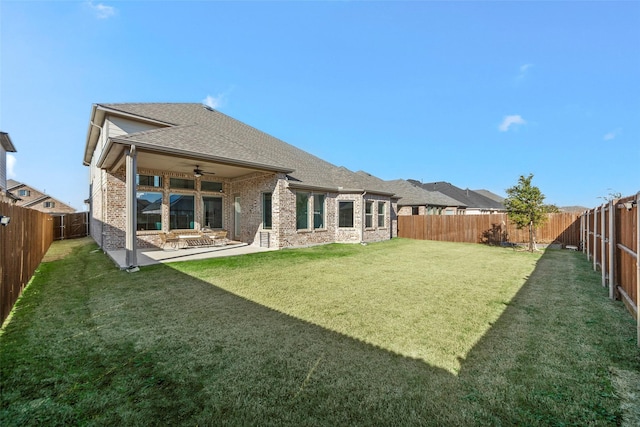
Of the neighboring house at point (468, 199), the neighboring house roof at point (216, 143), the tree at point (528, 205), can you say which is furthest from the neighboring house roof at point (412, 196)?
the tree at point (528, 205)

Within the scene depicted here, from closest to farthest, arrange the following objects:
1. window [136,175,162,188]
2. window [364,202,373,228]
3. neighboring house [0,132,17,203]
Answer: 1. window [136,175,162,188]
2. window [364,202,373,228]
3. neighboring house [0,132,17,203]

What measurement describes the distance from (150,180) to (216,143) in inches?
162

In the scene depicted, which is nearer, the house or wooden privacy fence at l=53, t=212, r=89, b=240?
the house

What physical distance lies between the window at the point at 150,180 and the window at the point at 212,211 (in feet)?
6.98

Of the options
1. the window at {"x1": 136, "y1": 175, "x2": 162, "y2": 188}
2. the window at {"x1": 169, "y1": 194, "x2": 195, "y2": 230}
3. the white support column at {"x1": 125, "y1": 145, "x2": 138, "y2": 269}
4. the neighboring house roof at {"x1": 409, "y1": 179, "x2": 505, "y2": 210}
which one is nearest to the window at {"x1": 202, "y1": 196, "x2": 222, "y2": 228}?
the window at {"x1": 169, "y1": 194, "x2": 195, "y2": 230}

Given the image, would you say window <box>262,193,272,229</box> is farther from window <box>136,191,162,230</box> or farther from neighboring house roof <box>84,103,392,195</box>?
window <box>136,191,162,230</box>

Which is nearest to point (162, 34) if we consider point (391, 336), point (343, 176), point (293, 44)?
point (293, 44)

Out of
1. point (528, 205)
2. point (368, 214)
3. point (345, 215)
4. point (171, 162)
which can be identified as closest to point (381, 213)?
point (368, 214)

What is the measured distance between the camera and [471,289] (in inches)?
227

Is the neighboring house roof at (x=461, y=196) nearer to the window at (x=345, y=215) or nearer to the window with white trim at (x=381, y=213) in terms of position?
the window with white trim at (x=381, y=213)

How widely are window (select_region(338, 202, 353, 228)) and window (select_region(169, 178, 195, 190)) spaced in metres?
7.82

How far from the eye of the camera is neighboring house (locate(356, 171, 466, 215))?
2241 centimetres

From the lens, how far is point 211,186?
534 inches

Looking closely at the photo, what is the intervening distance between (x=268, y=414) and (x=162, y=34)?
13811mm
